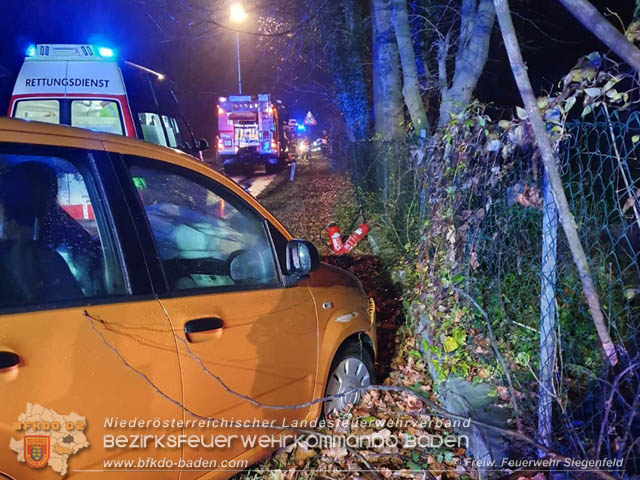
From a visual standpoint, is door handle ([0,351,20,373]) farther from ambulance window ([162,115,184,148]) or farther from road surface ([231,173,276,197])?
road surface ([231,173,276,197])

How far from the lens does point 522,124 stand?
2686mm

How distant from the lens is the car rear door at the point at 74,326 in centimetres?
182

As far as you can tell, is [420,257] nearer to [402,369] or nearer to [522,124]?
[402,369]

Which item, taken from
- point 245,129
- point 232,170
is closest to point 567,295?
point 245,129

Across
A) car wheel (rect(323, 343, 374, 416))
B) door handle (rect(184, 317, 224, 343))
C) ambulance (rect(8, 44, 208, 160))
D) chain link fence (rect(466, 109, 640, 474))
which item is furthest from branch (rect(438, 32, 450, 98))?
door handle (rect(184, 317, 224, 343))

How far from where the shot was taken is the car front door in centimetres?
240

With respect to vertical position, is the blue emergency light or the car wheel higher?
the blue emergency light

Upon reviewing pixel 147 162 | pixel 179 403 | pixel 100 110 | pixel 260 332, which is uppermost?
pixel 100 110

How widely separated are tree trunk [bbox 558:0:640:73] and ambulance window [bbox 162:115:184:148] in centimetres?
880

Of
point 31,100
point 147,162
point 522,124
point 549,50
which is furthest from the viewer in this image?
point 549,50

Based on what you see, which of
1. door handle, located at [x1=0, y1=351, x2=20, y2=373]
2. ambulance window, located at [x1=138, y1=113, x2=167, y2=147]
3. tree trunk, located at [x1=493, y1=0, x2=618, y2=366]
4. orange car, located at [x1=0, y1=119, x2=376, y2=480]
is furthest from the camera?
ambulance window, located at [x1=138, y1=113, x2=167, y2=147]

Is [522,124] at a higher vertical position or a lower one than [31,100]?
lower

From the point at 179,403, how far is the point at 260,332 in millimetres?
601

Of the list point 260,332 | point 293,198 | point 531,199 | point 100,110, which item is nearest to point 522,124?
point 531,199
